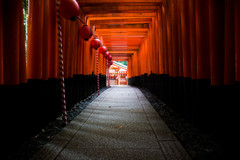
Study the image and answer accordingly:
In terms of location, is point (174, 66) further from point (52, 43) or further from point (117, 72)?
point (117, 72)

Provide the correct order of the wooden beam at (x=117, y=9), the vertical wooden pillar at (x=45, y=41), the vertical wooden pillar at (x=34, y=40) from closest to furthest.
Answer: the vertical wooden pillar at (x=34, y=40), the vertical wooden pillar at (x=45, y=41), the wooden beam at (x=117, y=9)

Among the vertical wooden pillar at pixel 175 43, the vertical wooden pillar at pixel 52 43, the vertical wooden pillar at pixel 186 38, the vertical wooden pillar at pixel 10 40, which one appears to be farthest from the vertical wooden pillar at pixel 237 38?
the vertical wooden pillar at pixel 52 43

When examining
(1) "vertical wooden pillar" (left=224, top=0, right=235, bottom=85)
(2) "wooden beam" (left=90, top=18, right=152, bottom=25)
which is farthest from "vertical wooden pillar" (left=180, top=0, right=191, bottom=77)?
(2) "wooden beam" (left=90, top=18, right=152, bottom=25)

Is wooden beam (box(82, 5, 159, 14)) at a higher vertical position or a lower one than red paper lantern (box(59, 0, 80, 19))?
higher

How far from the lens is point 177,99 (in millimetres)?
3617

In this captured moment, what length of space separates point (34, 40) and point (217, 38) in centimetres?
287

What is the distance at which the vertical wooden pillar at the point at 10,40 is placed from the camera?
178cm

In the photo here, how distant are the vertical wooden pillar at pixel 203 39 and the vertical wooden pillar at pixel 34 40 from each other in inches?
108

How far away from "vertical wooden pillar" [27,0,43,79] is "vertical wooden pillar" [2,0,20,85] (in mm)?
541

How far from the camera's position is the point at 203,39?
90.6 inches

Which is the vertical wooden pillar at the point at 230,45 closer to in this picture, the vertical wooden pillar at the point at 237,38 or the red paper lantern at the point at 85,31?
the vertical wooden pillar at the point at 237,38

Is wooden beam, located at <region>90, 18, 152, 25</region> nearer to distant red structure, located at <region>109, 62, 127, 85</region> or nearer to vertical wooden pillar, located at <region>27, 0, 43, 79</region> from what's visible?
vertical wooden pillar, located at <region>27, 0, 43, 79</region>

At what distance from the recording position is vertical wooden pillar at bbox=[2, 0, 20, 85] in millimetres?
1778

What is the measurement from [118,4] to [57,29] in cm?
327
